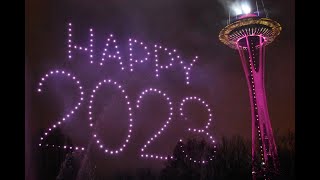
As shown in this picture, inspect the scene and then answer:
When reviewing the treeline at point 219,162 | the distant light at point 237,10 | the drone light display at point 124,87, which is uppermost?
the distant light at point 237,10

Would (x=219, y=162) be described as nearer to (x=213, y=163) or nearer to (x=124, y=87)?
(x=213, y=163)

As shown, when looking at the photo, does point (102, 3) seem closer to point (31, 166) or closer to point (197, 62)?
point (197, 62)

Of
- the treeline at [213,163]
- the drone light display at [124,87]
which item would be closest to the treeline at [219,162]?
the treeline at [213,163]

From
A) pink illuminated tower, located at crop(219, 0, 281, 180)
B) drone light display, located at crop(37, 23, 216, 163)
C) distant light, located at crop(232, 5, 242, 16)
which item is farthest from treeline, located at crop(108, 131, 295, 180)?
distant light, located at crop(232, 5, 242, 16)

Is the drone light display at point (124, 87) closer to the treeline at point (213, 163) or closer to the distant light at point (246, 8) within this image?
the treeline at point (213, 163)

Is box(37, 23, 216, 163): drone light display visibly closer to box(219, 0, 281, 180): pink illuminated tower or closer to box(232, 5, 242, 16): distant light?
box(219, 0, 281, 180): pink illuminated tower

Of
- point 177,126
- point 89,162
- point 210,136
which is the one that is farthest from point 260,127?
point 89,162

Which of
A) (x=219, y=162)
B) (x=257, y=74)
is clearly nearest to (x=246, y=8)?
(x=257, y=74)
